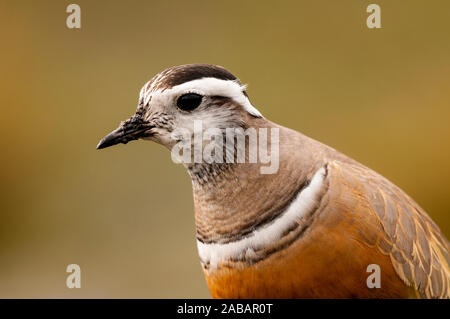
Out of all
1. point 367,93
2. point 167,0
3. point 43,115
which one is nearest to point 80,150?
point 43,115

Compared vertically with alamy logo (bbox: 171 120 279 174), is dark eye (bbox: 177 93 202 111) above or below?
above

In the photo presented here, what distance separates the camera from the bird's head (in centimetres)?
129

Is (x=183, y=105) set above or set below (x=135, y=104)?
below

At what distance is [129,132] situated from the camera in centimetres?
134

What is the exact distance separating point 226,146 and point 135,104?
2.08m

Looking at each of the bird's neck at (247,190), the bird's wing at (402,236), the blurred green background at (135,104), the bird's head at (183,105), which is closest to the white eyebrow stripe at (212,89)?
the bird's head at (183,105)

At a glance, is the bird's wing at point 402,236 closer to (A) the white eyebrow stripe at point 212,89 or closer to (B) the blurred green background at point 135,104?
(A) the white eyebrow stripe at point 212,89

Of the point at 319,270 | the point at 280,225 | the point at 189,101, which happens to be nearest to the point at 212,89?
the point at 189,101

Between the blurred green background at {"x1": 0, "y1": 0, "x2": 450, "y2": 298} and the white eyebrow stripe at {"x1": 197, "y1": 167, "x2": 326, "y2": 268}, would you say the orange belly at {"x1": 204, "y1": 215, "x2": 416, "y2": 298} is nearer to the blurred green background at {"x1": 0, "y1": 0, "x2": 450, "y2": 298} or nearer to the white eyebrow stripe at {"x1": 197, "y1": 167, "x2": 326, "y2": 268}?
the white eyebrow stripe at {"x1": 197, "y1": 167, "x2": 326, "y2": 268}

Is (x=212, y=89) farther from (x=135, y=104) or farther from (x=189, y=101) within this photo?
(x=135, y=104)

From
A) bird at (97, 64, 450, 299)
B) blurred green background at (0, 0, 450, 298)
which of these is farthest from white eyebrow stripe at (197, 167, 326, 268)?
blurred green background at (0, 0, 450, 298)

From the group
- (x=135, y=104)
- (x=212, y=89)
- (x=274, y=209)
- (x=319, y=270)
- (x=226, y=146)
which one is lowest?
(x=319, y=270)

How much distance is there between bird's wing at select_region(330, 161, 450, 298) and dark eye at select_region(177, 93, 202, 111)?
0.34 metres

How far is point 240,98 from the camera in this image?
135 centimetres
